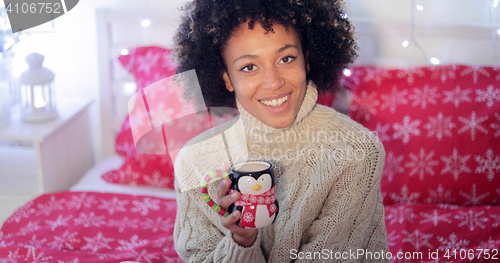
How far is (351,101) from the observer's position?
1.84 meters

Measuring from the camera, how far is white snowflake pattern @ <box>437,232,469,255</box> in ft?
4.43

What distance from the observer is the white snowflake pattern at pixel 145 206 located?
1631mm

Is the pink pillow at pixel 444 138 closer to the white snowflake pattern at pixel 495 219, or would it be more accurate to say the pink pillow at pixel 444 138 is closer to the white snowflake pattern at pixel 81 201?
the white snowflake pattern at pixel 495 219

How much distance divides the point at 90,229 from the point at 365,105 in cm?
113

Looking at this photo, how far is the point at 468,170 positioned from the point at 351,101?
0.53 m

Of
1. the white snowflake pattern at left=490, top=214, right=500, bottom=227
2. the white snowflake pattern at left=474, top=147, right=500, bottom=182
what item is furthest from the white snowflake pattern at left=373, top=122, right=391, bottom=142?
the white snowflake pattern at left=490, top=214, right=500, bottom=227

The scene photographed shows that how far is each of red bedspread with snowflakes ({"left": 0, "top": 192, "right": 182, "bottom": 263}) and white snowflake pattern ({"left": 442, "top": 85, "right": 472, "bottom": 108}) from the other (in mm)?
1103

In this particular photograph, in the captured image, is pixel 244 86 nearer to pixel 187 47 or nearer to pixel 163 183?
pixel 187 47

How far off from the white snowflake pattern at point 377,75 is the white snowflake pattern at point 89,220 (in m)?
1.15

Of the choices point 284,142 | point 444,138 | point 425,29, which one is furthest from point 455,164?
point 284,142

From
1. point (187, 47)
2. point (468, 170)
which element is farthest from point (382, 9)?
point (187, 47)

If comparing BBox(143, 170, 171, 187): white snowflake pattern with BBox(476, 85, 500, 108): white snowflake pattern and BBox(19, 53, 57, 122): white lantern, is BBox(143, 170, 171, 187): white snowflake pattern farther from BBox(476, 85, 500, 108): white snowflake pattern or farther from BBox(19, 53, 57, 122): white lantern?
BBox(476, 85, 500, 108): white snowflake pattern

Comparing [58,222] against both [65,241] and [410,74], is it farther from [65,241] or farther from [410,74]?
[410,74]

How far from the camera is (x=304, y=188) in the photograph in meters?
1.15
